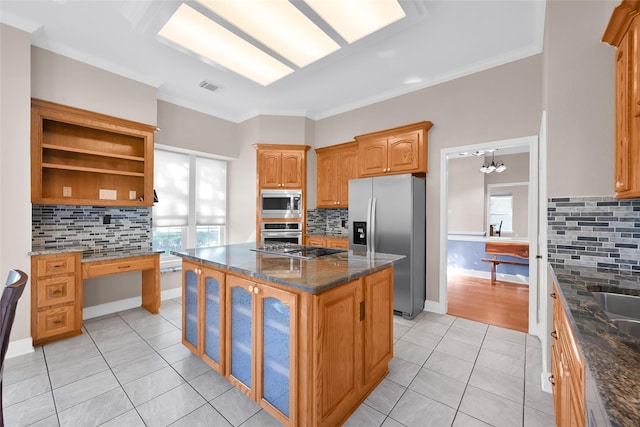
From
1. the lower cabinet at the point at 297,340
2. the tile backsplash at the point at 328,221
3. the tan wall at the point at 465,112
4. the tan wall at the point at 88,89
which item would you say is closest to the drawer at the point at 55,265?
the lower cabinet at the point at 297,340

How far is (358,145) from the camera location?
419 centimetres

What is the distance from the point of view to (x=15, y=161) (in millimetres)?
2518

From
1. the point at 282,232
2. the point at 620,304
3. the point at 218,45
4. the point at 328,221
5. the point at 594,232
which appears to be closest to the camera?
the point at 620,304

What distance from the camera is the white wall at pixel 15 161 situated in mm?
2451

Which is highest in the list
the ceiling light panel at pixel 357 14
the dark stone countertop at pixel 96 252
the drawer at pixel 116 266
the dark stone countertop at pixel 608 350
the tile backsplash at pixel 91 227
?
the ceiling light panel at pixel 357 14

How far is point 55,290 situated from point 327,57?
12.1 feet

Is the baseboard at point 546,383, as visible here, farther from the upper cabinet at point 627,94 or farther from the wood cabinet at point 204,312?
the wood cabinet at point 204,312

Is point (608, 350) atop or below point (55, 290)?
atop

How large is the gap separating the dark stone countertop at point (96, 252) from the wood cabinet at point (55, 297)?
0.05 m

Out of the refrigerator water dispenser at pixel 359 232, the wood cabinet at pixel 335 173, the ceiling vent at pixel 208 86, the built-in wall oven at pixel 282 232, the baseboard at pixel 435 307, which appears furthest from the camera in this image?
the built-in wall oven at pixel 282 232

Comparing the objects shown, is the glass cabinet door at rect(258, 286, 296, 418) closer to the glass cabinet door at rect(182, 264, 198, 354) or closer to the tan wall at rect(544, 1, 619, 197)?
the glass cabinet door at rect(182, 264, 198, 354)

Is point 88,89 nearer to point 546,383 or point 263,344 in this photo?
point 263,344

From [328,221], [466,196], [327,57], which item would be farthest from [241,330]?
[466,196]

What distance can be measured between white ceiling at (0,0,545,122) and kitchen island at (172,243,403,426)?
202 cm
